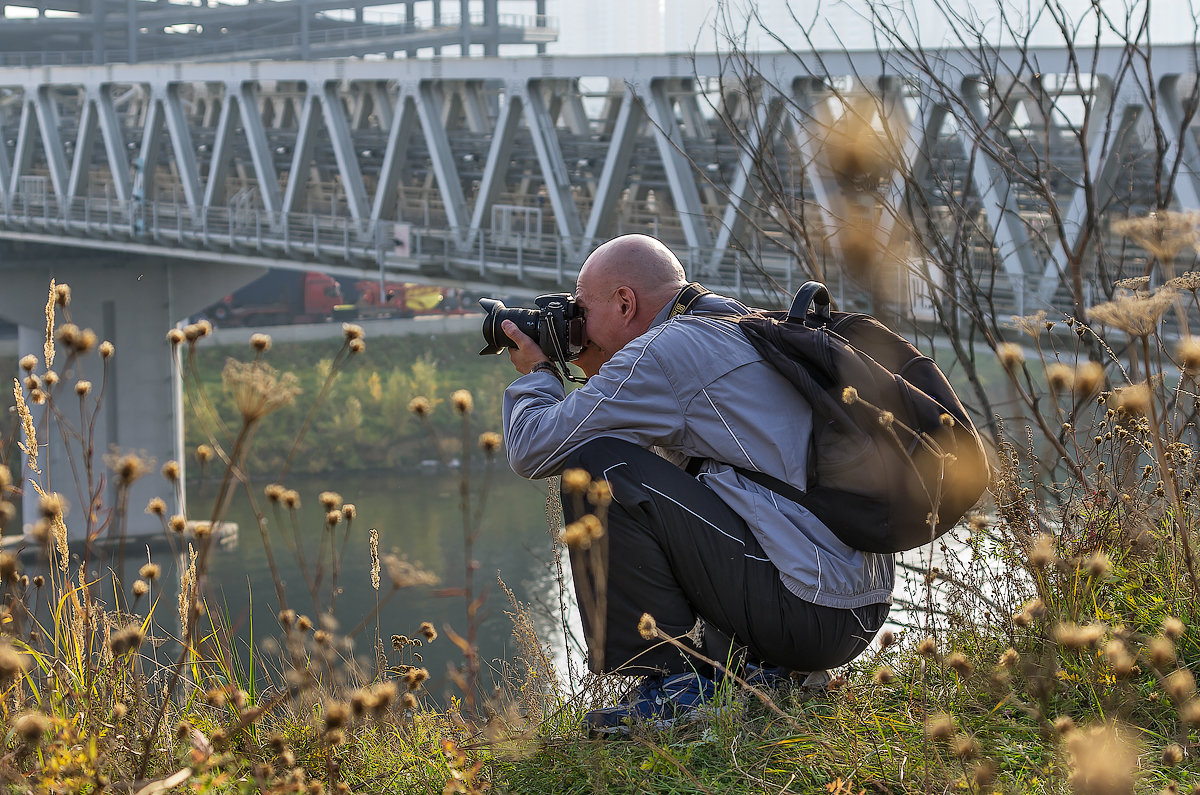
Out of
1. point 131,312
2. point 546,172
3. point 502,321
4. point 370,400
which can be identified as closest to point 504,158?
point 546,172

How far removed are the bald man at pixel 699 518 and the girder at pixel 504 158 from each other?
8.76 feet

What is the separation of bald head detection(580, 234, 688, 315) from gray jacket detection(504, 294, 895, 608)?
0.23 metres

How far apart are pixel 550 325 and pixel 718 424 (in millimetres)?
495

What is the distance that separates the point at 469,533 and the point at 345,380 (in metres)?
38.8

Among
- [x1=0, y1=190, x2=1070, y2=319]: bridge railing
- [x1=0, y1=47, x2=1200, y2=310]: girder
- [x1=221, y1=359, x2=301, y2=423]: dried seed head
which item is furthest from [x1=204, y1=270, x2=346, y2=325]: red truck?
[x1=221, y1=359, x2=301, y2=423]: dried seed head

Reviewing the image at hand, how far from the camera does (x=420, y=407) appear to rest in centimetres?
173

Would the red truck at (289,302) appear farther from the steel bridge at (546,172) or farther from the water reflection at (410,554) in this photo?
the steel bridge at (546,172)

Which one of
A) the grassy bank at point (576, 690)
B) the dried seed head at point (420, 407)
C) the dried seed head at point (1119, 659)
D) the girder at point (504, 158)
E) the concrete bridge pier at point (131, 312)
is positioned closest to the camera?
the dried seed head at point (1119, 659)

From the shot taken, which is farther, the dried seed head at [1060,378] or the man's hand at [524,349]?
the man's hand at [524,349]

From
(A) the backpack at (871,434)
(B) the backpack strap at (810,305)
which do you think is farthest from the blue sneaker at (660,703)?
(B) the backpack strap at (810,305)

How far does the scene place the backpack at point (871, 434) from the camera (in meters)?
2.33

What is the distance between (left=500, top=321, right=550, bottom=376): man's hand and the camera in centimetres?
279

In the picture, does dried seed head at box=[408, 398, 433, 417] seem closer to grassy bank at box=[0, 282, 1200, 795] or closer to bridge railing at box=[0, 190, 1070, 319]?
grassy bank at box=[0, 282, 1200, 795]

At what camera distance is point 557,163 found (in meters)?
15.3
